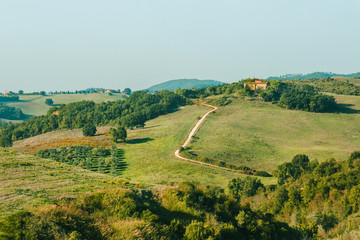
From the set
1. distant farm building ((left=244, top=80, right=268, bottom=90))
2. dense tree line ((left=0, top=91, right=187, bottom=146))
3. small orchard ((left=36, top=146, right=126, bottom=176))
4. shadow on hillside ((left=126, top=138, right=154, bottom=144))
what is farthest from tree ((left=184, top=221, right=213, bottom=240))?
distant farm building ((left=244, top=80, right=268, bottom=90))

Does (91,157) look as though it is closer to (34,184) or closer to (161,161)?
(161,161)

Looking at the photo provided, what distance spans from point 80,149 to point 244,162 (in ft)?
136

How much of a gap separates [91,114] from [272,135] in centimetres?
9905

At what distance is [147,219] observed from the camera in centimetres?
1627

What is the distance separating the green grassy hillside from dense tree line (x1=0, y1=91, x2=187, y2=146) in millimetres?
36171

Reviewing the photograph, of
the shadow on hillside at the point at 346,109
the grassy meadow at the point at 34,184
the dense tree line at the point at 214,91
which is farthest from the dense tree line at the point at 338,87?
the grassy meadow at the point at 34,184

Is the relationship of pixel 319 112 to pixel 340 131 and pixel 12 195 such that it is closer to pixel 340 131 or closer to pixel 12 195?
pixel 340 131

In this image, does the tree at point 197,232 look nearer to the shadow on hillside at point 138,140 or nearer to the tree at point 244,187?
the tree at point 244,187

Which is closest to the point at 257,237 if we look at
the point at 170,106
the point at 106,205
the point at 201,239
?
the point at 201,239

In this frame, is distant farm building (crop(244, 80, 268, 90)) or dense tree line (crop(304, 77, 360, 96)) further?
distant farm building (crop(244, 80, 268, 90))

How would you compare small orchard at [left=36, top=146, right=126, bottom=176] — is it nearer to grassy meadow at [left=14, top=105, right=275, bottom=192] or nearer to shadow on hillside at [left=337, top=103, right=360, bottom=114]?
grassy meadow at [left=14, top=105, right=275, bottom=192]

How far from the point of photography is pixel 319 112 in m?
104

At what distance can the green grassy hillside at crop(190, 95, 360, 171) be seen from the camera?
209ft

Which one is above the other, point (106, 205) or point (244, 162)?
point (106, 205)
